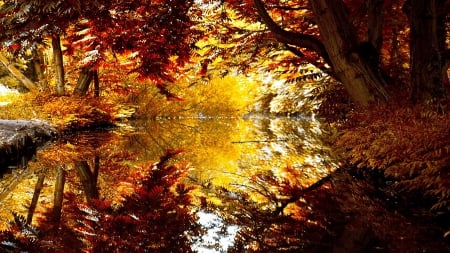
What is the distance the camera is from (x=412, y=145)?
13.2 feet

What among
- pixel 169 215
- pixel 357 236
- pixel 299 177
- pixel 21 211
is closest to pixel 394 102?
pixel 299 177

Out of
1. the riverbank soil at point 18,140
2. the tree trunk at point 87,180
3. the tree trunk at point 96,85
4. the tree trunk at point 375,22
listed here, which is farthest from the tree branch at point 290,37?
the tree trunk at point 96,85

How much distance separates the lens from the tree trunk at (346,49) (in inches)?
221

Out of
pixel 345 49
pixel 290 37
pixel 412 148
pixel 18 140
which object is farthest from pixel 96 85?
pixel 412 148

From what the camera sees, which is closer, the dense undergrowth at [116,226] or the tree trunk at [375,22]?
the dense undergrowth at [116,226]

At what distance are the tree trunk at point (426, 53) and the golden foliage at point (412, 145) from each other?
645 millimetres

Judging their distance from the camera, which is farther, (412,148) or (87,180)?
(87,180)

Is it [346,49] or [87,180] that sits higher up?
[346,49]

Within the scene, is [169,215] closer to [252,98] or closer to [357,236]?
[357,236]

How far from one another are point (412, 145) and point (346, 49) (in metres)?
2.03

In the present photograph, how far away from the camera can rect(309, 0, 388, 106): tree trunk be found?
561 centimetres

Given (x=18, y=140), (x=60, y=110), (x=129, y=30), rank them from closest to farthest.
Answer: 1. (x=129, y=30)
2. (x=18, y=140)
3. (x=60, y=110)

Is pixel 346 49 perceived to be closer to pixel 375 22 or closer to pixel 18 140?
pixel 375 22

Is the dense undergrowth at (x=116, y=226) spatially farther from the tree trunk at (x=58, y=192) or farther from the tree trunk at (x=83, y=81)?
the tree trunk at (x=83, y=81)
